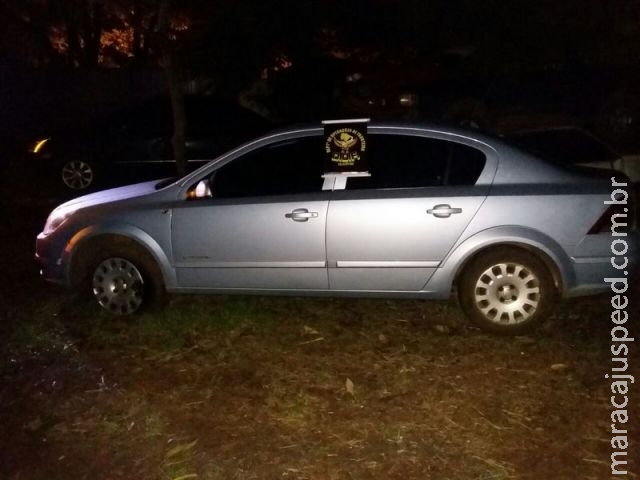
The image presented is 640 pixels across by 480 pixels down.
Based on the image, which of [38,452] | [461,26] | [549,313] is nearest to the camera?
[38,452]

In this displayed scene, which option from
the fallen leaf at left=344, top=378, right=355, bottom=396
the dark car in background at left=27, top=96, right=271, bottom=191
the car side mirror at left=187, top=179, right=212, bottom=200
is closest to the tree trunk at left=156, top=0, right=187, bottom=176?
the dark car in background at left=27, top=96, right=271, bottom=191

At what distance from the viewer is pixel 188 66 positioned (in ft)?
48.0

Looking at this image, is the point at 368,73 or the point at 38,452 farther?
the point at 368,73

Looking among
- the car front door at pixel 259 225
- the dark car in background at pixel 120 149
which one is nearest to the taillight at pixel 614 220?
the car front door at pixel 259 225

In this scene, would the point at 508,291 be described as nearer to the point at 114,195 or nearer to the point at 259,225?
the point at 259,225

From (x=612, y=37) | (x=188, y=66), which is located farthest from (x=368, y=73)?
(x=612, y=37)

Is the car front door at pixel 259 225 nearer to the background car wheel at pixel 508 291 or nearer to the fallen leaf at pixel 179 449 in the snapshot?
the background car wheel at pixel 508 291

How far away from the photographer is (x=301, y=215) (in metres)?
5.47

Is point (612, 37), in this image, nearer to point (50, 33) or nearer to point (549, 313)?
point (549, 313)

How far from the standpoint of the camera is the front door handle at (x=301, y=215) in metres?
5.46

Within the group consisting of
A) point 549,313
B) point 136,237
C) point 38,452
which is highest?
point 136,237

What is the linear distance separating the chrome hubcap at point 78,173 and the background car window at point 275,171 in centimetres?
622

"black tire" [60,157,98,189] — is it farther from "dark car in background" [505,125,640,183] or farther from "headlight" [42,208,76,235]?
"dark car in background" [505,125,640,183]

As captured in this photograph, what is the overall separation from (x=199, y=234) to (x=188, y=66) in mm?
9651
